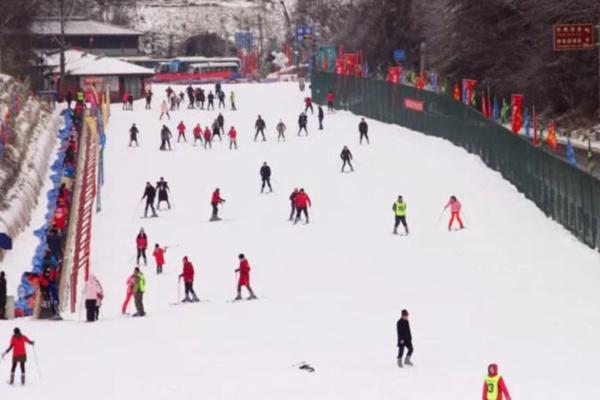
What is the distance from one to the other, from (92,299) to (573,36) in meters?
33.2

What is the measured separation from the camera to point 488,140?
50125mm

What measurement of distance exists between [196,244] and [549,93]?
35.7 m

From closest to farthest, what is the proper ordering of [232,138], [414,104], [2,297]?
[2,297] < [232,138] < [414,104]

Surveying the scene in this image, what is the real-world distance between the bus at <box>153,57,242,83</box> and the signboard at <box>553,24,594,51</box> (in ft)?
175

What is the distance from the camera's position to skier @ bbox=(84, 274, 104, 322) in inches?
1131

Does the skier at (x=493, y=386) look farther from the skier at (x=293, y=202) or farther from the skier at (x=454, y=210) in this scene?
the skier at (x=293, y=202)

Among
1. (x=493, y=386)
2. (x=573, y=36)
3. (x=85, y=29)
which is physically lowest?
(x=493, y=386)

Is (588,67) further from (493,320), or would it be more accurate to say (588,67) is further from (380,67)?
(493,320)

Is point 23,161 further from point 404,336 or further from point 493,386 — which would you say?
point 493,386

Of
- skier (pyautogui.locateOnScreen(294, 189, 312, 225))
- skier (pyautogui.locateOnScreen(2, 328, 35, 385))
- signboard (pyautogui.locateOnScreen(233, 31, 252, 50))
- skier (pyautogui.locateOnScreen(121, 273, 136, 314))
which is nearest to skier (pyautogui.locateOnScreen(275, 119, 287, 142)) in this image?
skier (pyautogui.locateOnScreen(294, 189, 312, 225))

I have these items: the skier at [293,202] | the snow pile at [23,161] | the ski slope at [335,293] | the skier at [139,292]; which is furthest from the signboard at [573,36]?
the skier at [139,292]

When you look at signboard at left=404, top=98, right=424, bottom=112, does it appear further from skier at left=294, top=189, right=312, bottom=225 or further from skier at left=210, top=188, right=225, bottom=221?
skier at left=294, top=189, right=312, bottom=225

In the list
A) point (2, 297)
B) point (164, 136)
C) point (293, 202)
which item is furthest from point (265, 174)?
point (2, 297)

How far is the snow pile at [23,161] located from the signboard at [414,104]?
50.8 ft
